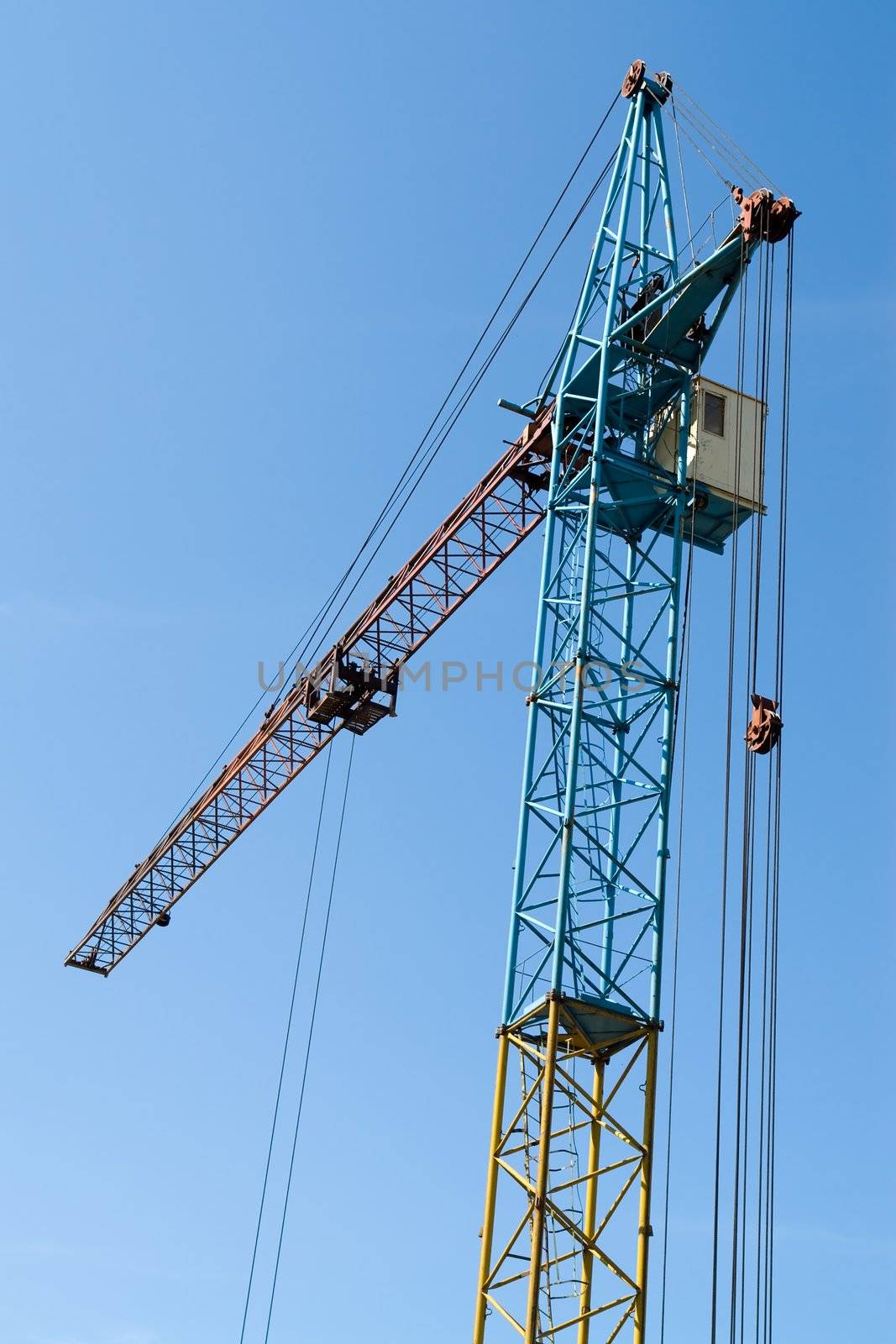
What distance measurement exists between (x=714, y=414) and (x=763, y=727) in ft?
23.3

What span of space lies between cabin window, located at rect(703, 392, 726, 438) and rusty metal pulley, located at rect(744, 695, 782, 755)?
619 cm

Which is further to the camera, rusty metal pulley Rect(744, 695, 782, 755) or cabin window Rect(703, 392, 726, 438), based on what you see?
cabin window Rect(703, 392, 726, 438)

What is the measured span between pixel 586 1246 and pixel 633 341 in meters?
16.9

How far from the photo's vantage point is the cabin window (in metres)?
35.1

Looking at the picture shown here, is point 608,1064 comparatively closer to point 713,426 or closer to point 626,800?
point 626,800

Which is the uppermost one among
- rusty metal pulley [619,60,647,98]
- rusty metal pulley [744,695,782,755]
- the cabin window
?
rusty metal pulley [619,60,647,98]

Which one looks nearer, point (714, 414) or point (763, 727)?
point (763, 727)

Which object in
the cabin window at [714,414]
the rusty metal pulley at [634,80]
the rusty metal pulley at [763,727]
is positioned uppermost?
the rusty metal pulley at [634,80]

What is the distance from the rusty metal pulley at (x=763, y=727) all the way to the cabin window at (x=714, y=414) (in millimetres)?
6190

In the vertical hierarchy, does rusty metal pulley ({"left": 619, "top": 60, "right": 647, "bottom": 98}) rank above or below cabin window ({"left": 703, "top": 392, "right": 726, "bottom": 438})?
above

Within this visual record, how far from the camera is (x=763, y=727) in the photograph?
104ft

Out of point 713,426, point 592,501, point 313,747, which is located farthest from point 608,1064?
point 313,747

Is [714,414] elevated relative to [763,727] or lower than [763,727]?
elevated

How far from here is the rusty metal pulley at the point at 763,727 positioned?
31.6 metres
